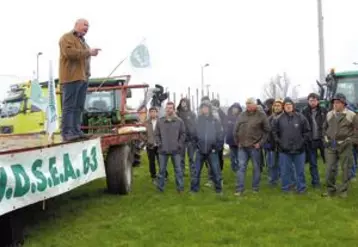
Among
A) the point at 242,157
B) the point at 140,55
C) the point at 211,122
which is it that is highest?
the point at 140,55

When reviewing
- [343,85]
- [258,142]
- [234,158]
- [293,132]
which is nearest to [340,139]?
[293,132]

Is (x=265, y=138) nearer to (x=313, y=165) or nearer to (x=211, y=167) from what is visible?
(x=211, y=167)

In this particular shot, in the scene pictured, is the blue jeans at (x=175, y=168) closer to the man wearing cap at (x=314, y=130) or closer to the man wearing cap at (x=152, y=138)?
the man wearing cap at (x=152, y=138)

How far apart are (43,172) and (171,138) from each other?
366cm

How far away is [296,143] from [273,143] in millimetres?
1045

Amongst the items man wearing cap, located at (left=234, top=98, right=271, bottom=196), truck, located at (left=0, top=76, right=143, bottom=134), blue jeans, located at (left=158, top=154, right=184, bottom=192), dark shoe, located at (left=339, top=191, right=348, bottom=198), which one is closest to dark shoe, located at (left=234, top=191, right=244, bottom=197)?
man wearing cap, located at (left=234, top=98, right=271, bottom=196)

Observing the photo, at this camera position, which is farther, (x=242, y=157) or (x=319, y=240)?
(x=242, y=157)

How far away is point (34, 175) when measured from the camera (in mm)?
5598

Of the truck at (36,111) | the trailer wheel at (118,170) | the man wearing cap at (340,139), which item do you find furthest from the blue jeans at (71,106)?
the truck at (36,111)

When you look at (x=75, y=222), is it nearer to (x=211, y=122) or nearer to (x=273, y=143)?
(x=211, y=122)

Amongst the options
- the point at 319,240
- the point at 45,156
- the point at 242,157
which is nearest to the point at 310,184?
the point at 242,157

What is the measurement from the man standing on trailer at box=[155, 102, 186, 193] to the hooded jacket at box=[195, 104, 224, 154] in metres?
0.29

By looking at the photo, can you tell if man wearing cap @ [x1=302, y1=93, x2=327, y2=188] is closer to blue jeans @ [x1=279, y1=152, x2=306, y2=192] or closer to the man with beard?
blue jeans @ [x1=279, y1=152, x2=306, y2=192]

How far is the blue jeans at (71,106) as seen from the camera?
25.2 feet
